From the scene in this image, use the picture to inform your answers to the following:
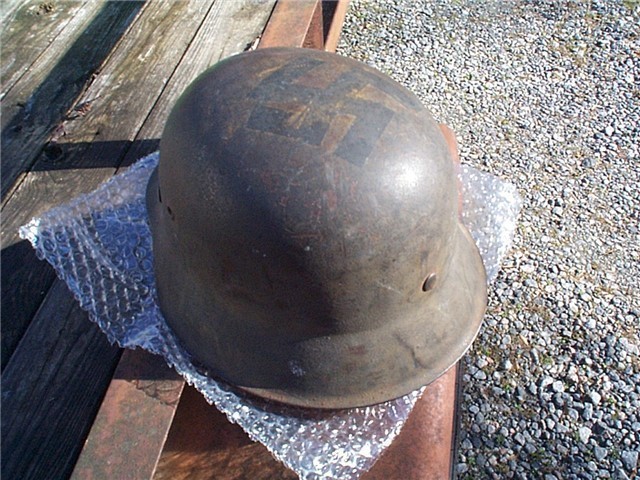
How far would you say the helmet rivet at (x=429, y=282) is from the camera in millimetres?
1516

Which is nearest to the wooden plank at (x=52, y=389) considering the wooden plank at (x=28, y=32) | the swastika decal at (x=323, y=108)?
the swastika decal at (x=323, y=108)

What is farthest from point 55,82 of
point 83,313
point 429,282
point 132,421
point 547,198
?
point 547,198

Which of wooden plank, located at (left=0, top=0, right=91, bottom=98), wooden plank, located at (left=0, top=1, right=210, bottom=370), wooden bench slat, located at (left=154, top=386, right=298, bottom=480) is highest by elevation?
wooden plank, located at (left=0, top=0, right=91, bottom=98)

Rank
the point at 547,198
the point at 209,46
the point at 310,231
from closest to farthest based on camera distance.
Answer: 1. the point at 310,231
2. the point at 209,46
3. the point at 547,198

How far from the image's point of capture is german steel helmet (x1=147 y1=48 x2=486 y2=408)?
1304 mm

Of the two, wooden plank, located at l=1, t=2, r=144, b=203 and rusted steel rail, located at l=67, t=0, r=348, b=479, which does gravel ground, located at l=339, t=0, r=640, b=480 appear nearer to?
rusted steel rail, located at l=67, t=0, r=348, b=479

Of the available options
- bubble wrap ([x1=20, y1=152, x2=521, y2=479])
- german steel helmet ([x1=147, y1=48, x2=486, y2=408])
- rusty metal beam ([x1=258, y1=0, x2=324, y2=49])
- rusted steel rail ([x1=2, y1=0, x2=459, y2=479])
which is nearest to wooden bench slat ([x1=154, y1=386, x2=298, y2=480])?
rusted steel rail ([x1=2, y1=0, x2=459, y2=479])

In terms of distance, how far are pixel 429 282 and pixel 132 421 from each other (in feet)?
2.72

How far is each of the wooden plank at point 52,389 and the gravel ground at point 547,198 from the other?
1360 millimetres

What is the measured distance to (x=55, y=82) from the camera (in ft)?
8.77

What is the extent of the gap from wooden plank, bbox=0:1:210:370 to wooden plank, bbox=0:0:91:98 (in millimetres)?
316

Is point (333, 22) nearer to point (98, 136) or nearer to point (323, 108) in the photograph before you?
point (98, 136)

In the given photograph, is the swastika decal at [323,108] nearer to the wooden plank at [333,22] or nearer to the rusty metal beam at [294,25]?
the rusty metal beam at [294,25]

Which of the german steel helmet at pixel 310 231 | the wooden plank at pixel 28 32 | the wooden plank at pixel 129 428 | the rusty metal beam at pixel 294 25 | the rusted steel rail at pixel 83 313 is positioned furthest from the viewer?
the wooden plank at pixel 28 32
